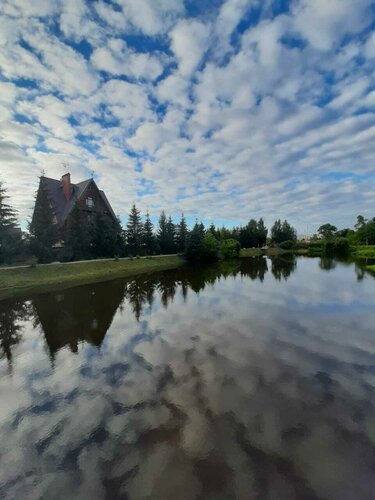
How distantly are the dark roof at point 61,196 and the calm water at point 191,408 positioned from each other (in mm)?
37349

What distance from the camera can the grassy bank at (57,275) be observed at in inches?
1038

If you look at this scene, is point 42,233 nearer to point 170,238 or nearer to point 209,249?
point 170,238

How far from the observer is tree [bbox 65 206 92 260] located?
38641 millimetres

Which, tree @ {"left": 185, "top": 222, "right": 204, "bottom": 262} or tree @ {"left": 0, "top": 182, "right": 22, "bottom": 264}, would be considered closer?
tree @ {"left": 0, "top": 182, "right": 22, "bottom": 264}

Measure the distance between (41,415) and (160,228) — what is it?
176ft

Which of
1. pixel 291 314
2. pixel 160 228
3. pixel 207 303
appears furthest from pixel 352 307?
pixel 160 228

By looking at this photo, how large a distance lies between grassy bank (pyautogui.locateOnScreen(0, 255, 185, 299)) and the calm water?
13405 mm

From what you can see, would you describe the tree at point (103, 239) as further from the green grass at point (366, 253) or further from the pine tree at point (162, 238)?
the green grass at point (366, 253)

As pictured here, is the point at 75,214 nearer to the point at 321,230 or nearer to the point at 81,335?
the point at 81,335

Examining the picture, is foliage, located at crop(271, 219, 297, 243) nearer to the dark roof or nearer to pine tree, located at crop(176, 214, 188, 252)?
pine tree, located at crop(176, 214, 188, 252)

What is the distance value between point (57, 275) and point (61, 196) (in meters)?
26.4

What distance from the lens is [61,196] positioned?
168 ft

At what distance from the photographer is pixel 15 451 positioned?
5.78 m

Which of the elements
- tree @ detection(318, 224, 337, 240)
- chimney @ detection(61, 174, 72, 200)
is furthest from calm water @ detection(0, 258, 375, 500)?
tree @ detection(318, 224, 337, 240)
